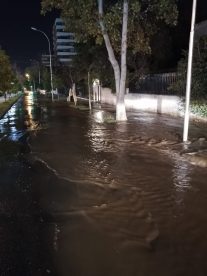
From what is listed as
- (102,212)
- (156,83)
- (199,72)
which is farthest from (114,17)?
(102,212)

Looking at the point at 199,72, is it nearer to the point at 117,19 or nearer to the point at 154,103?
the point at 117,19

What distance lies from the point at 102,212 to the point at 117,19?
1535 centimetres

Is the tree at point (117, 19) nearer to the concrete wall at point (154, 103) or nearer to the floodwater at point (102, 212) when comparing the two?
the concrete wall at point (154, 103)

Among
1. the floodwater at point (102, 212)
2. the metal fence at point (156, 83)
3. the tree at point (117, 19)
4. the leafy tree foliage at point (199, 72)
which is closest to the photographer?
the floodwater at point (102, 212)

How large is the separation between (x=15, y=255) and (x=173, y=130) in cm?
1277

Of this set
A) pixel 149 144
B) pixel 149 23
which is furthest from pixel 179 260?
pixel 149 23

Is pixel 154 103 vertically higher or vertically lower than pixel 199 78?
lower

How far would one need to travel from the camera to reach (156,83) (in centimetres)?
2750

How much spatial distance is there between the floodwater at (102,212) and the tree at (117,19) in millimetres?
9557

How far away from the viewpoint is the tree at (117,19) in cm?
1939

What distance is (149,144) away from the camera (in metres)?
13.1

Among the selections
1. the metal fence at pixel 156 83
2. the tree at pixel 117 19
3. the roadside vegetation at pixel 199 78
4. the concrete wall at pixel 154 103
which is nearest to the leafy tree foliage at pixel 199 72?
the roadside vegetation at pixel 199 78

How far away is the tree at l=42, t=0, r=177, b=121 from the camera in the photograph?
19.4 meters

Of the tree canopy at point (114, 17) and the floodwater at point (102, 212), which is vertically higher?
the tree canopy at point (114, 17)
